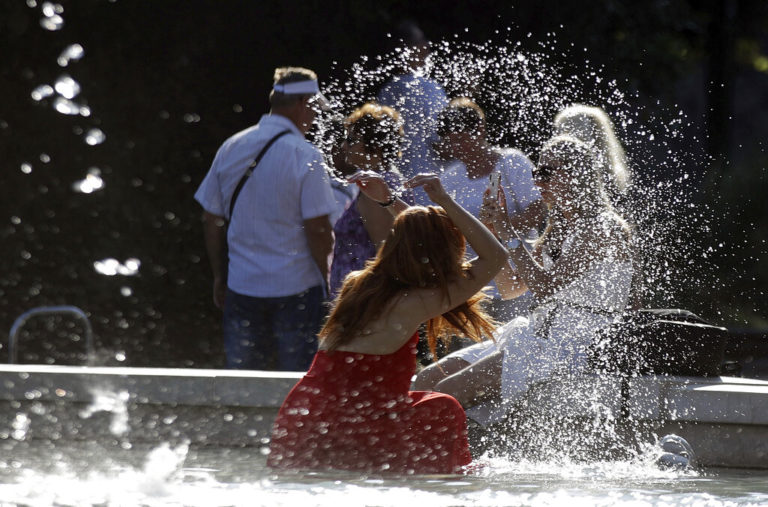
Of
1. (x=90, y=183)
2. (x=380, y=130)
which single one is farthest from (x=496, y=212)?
(x=90, y=183)

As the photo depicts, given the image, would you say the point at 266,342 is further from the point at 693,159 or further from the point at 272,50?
the point at 693,159

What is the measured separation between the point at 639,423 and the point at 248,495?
2.28 metres

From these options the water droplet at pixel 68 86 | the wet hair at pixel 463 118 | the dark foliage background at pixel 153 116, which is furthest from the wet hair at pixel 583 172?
the water droplet at pixel 68 86

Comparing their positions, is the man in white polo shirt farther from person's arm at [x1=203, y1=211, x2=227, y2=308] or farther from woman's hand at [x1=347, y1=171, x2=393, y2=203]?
woman's hand at [x1=347, y1=171, x2=393, y2=203]

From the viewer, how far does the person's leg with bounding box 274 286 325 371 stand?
5.12 meters

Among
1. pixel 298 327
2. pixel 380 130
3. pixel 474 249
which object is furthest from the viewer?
pixel 298 327

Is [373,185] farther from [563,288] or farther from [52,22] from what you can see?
[52,22]

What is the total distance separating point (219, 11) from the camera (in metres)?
8.43

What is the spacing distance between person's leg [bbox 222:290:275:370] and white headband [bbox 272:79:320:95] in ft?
3.07

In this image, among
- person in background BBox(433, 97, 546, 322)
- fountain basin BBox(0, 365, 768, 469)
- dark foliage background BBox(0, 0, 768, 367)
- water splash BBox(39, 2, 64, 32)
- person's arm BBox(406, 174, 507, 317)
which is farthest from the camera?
dark foliage background BBox(0, 0, 768, 367)

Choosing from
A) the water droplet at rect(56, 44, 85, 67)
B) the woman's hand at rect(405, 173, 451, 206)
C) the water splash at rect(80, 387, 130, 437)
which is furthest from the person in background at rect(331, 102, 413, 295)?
the water droplet at rect(56, 44, 85, 67)

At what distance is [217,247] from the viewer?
5.55 m

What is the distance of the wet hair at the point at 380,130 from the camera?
16.1ft

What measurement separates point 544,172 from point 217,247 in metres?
1.72
